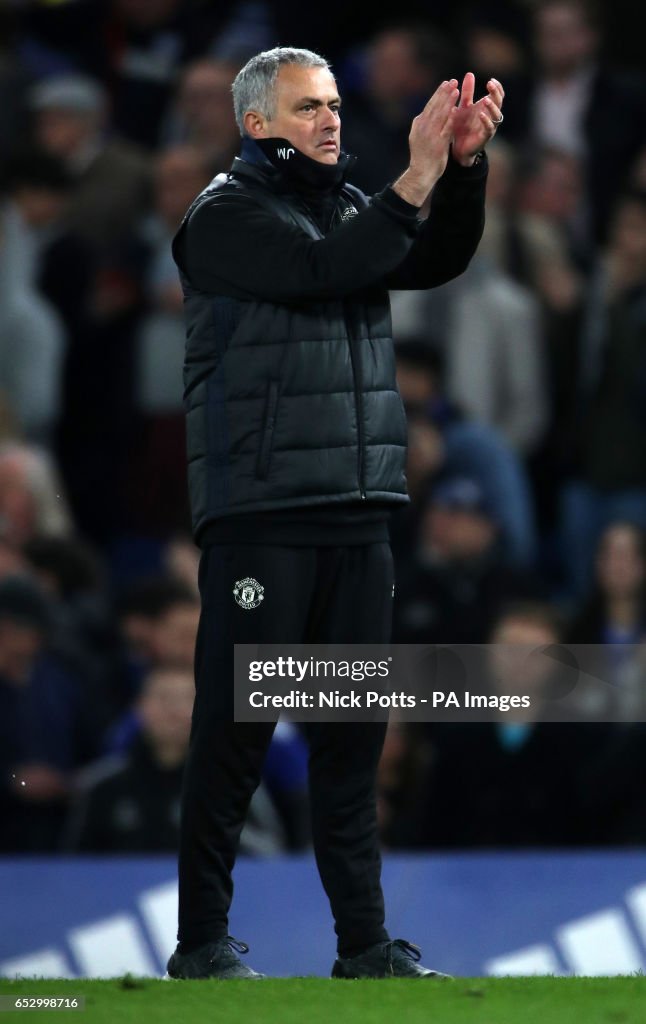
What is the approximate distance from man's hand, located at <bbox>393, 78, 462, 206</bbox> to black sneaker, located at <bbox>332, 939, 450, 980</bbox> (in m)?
1.48

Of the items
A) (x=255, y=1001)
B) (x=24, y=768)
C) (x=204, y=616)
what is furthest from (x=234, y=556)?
(x=24, y=768)

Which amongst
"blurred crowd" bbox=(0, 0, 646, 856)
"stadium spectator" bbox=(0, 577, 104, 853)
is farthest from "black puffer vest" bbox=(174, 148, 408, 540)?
"stadium spectator" bbox=(0, 577, 104, 853)

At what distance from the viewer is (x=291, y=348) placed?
3973 mm

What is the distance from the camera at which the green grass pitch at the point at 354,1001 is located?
3.58m

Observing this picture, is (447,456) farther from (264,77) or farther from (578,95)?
(264,77)

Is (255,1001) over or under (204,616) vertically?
under

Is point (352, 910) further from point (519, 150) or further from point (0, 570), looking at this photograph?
point (519, 150)

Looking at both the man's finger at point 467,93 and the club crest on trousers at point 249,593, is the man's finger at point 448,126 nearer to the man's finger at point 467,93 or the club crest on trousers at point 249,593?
the man's finger at point 467,93

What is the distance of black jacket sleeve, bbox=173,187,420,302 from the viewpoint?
3891 millimetres

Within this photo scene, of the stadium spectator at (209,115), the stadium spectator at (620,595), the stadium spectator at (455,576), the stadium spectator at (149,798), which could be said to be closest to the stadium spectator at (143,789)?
the stadium spectator at (149,798)

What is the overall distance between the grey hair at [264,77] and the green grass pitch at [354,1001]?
171cm

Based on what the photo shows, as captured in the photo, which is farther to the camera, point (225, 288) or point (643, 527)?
point (643, 527)

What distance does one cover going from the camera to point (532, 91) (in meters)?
8.81

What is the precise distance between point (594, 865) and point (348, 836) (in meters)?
1.79
